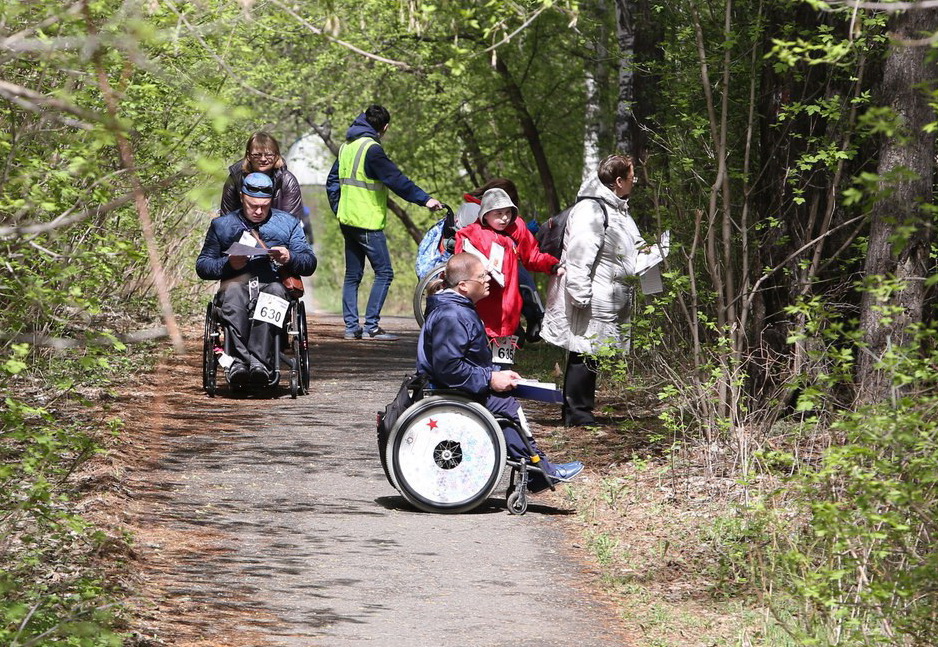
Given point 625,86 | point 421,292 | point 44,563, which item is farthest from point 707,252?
point 625,86

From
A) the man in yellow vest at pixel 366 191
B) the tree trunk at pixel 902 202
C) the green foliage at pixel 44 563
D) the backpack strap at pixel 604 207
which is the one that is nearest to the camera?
the green foliage at pixel 44 563

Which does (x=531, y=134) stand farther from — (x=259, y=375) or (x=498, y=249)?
(x=498, y=249)

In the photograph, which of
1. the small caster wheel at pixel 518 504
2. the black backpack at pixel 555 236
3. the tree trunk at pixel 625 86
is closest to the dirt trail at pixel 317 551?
the small caster wheel at pixel 518 504

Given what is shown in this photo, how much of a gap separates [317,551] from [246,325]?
4238 millimetres

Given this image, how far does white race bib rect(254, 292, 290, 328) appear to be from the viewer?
11742 mm

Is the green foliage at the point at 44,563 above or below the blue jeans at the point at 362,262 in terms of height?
below

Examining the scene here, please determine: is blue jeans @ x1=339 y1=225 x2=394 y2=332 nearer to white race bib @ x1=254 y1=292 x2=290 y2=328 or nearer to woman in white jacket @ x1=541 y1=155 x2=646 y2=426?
white race bib @ x1=254 y1=292 x2=290 y2=328

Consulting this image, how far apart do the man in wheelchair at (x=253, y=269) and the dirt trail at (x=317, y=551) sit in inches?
21.4

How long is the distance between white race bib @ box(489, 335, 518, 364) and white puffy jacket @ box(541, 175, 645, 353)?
1.30ft

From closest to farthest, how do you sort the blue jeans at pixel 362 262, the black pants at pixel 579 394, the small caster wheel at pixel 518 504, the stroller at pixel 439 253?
the small caster wheel at pixel 518 504, the black pants at pixel 579 394, the stroller at pixel 439 253, the blue jeans at pixel 362 262

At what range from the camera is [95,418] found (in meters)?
10.8

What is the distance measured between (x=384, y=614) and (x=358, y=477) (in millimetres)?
3169

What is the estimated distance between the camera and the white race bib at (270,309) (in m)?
11.7

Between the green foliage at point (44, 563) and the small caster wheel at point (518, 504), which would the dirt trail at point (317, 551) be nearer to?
the small caster wheel at point (518, 504)
